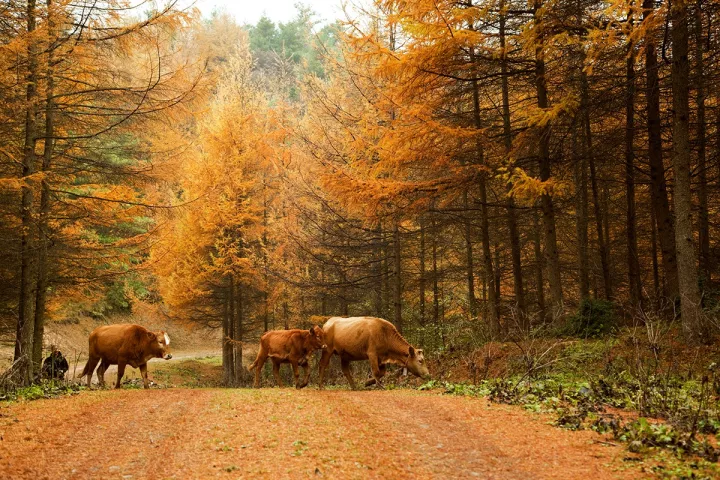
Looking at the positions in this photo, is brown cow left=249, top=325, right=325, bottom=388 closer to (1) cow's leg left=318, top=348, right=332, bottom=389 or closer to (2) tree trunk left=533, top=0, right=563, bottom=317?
(1) cow's leg left=318, top=348, right=332, bottom=389

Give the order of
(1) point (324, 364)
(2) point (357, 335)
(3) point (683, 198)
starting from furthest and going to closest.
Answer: (1) point (324, 364)
(2) point (357, 335)
(3) point (683, 198)

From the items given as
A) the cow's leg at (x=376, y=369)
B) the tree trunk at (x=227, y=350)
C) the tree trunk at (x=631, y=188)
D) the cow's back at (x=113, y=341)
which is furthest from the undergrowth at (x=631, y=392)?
the tree trunk at (x=227, y=350)

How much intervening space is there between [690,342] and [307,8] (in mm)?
80125

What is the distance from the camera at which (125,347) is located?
13.5 m

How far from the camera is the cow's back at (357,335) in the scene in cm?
1179

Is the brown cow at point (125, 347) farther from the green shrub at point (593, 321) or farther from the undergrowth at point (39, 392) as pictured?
the green shrub at point (593, 321)

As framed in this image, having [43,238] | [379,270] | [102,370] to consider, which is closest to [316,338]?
[102,370]

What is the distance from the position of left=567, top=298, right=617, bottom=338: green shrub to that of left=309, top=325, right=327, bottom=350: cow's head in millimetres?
5769

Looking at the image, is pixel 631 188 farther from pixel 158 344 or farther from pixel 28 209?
pixel 28 209

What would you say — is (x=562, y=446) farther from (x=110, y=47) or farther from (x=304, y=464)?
(x=110, y=47)

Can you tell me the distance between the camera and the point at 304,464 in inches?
206

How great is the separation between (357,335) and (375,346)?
0.46 meters

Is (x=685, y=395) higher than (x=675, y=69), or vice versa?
(x=675, y=69)

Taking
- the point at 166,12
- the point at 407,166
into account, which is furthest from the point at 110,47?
the point at 407,166
